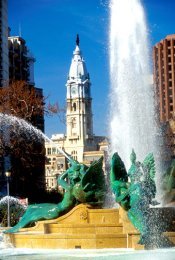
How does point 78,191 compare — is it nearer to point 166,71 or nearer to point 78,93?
point 166,71

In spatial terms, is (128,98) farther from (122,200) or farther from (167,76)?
(167,76)

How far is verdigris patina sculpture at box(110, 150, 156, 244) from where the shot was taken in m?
20.4

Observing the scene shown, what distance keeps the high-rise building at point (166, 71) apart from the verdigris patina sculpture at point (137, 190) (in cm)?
10217

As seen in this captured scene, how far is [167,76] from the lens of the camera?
12850 centimetres

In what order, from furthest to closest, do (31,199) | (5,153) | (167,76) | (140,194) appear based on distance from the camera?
(167,76) < (31,199) < (5,153) < (140,194)

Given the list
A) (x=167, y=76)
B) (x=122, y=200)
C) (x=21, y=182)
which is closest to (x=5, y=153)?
(x=21, y=182)

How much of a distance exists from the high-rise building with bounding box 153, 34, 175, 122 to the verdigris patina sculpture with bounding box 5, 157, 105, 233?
101m

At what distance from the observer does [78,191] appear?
23.0 m

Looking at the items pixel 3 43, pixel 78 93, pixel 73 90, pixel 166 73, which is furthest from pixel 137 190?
pixel 78 93

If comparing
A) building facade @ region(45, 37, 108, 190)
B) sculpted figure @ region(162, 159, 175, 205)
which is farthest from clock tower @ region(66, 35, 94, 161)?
sculpted figure @ region(162, 159, 175, 205)

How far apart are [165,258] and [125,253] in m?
2.04

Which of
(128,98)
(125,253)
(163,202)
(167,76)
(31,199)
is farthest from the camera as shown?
(167,76)

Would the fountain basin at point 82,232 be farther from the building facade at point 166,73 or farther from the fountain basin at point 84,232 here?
the building facade at point 166,73

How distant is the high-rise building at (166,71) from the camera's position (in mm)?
125312
